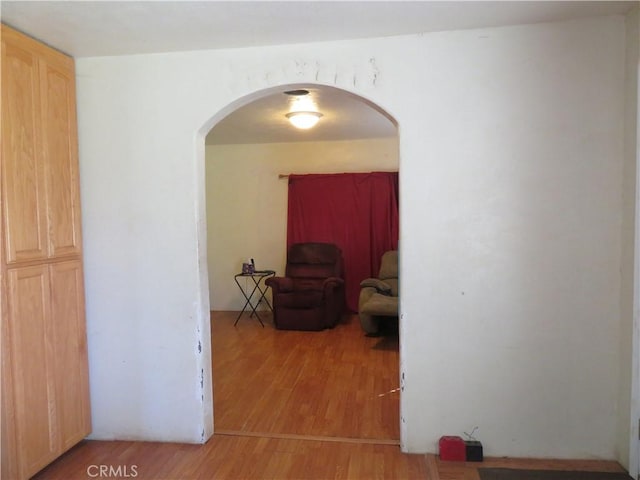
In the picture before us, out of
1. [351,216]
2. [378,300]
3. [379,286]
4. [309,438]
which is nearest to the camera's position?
[309,438]

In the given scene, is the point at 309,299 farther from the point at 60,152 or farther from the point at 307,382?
the point at 60,152

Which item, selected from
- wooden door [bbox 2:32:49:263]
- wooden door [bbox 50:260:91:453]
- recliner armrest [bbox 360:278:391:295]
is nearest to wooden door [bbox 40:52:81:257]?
wooden door [bbox 2:32:49:263]

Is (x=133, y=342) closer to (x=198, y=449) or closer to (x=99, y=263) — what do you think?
(x=99, y=263)

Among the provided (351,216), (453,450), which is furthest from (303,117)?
(453,450)

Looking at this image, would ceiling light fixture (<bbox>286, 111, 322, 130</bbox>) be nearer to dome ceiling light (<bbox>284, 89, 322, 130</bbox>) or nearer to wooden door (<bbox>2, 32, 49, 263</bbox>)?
dome ceiling light (<bbox>284, 89, 322, 130</bbox>)

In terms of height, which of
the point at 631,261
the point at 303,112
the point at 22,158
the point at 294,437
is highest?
the point at 303,112

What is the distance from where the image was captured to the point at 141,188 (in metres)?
2.34

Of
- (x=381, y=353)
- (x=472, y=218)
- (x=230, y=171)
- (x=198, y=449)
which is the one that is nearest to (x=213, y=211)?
(x=230, y=171)

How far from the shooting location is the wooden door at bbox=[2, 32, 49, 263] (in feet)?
5.98

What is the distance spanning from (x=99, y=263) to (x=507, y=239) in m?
2.25

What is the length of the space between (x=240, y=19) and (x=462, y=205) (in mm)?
1398

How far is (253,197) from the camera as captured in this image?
570 centimetres

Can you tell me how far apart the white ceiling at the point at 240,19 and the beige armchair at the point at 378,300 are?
265 centimetres

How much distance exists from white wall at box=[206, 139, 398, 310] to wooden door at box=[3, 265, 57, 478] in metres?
3.70
